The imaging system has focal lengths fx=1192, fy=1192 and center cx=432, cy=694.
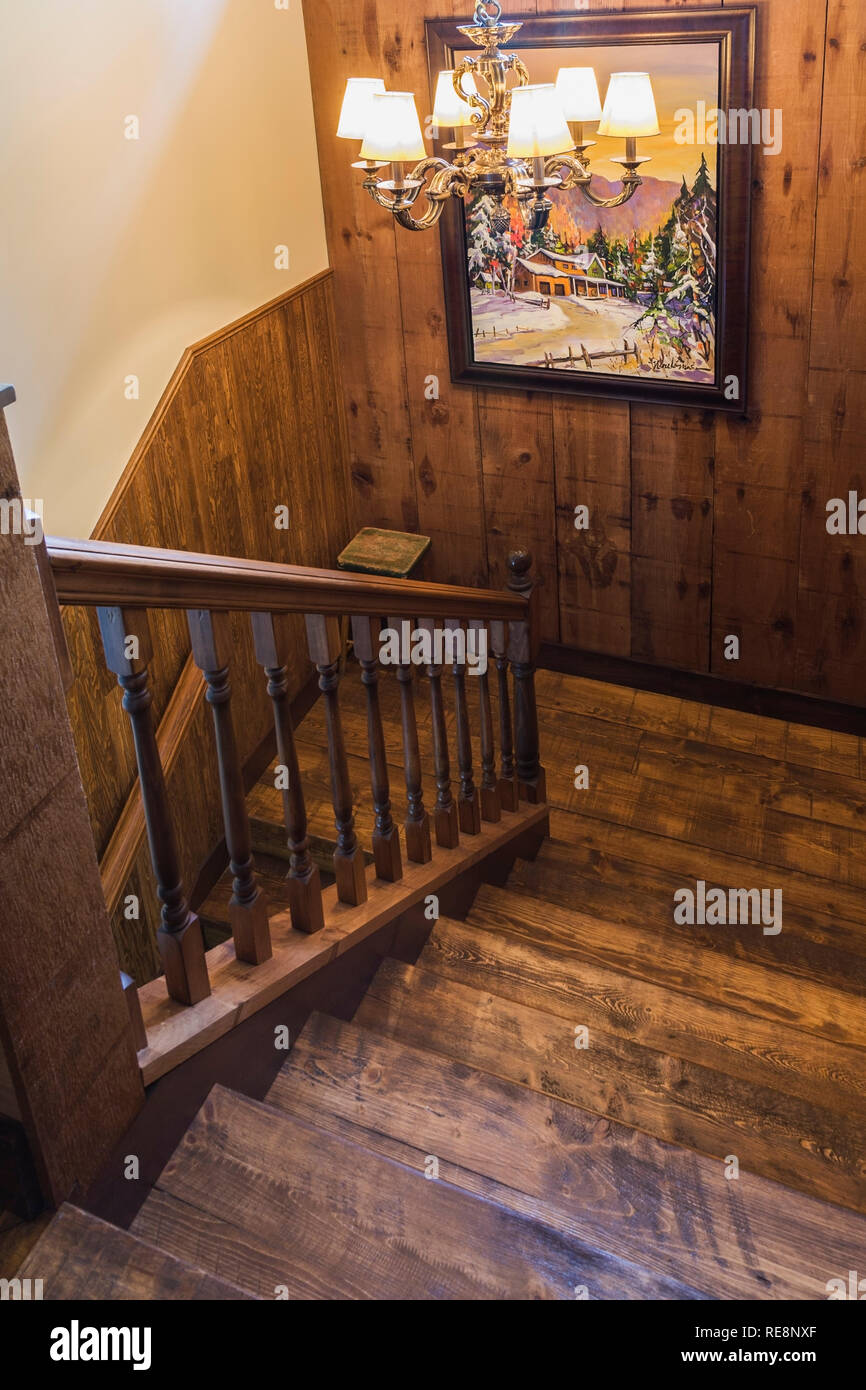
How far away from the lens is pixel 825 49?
3.35m

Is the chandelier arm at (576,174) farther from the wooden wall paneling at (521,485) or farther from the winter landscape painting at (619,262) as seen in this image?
the wooden wall paneling at (521,485)

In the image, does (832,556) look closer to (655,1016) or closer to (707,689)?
(707,689)

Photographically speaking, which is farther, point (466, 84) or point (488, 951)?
point (466, 84)

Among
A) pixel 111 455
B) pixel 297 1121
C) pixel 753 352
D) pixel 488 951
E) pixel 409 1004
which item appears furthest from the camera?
pixel 753 352

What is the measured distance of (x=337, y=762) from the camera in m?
2.14

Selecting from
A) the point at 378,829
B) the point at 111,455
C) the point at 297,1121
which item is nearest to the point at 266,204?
the point at 111,455

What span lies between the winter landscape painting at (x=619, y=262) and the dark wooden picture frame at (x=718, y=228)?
2 centimetres

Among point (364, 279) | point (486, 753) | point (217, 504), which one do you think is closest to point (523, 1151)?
point (486, 753)

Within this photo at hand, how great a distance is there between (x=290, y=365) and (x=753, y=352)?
1604mm

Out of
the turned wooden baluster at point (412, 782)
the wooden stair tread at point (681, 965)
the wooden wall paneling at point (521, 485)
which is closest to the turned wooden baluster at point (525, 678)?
the wooden stair tread at point (681, 965)

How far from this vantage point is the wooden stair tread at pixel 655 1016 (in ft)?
7.89

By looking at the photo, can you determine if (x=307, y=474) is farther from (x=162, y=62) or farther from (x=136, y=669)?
(x=136, y=669)

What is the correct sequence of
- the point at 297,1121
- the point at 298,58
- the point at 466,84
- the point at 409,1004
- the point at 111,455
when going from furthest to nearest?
the point at 298,58, the point at 111,455, the point at 466,84, the point at 409,1004, the point at 297,1121

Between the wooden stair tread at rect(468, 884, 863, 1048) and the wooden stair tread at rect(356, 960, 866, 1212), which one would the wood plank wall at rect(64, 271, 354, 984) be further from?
the wooden stair tread at rect(356, 960, 866, 1212)
